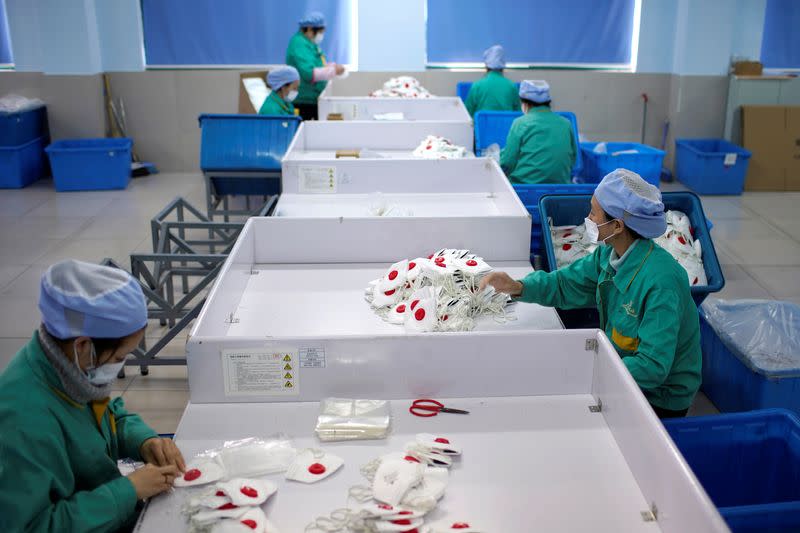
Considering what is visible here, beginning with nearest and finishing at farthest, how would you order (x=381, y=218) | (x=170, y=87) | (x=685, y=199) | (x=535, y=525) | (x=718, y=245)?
1. (x=535, y=525)
2. (x=381, y=218)
3. (x=685, y=199)
4. (x=718, y=245)
5. (x=170, y=87)

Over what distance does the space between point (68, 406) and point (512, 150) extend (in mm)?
3801

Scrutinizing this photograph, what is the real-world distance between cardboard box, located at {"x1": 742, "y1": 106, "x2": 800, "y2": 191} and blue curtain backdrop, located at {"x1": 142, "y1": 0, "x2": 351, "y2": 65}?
4.52 meters

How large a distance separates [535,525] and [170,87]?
25.4ft

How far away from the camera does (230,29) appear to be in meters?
8.53

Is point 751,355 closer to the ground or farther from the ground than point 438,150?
closer to the ground

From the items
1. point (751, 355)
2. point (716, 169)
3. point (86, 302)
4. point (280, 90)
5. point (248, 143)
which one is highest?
point (280, 90)

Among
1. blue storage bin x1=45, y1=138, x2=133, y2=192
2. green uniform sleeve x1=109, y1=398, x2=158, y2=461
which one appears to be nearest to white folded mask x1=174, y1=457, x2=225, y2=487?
green uniform sleeve x1=109, y1=398, x2=158, y2=461

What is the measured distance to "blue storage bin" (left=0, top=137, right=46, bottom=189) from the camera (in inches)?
301

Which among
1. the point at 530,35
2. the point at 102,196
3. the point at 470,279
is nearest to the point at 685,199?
the point at 470,279

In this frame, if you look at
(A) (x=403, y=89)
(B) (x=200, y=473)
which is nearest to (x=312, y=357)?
(B) (x=200, y=473)

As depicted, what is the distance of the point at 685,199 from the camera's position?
4004 mm

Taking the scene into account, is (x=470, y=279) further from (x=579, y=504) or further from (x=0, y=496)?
(x=0, y=496)

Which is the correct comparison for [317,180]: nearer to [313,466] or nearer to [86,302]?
[313,466]

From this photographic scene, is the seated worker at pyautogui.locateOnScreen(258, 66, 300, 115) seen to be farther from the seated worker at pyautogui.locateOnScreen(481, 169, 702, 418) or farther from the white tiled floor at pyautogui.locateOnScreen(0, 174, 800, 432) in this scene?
the seated worker at pyautogui.locateOnScreen(481, 169, 702, 418)
